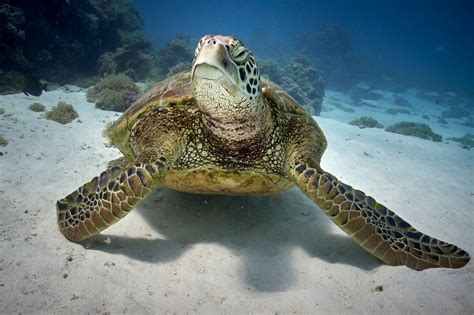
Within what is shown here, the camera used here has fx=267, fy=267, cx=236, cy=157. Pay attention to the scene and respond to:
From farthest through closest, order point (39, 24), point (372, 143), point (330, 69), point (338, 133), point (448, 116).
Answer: point (330, 69)
point (448, 116)
point (39, 24)
point (338, 133)
point (372, 143)

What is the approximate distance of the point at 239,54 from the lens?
7.22 ft

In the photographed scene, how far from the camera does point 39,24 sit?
11234mm

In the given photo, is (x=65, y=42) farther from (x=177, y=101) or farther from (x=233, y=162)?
(x=233, y=162)

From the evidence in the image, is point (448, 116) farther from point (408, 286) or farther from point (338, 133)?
point (408, 286)

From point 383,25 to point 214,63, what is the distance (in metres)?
117

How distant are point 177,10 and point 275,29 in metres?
47.4

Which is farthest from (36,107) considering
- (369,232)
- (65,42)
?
(369,232)

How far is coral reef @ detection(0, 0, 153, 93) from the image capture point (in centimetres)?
1002

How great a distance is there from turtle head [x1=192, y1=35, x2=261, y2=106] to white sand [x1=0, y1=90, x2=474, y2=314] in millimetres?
1780

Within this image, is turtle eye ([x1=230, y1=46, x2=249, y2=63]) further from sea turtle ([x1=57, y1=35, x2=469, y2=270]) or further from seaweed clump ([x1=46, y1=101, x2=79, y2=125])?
seaweed clump ([x1=46, y1=101, x2=79, y2=125])

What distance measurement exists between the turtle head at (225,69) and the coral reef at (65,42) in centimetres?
1021

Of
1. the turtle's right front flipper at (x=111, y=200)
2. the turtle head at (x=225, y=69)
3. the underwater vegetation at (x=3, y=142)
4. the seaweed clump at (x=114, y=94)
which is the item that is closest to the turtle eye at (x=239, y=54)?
the turtle head at (x=225, y=69)

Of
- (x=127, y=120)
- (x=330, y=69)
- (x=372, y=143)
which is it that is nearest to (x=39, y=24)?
(x=127, y=120)

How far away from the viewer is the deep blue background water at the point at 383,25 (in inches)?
2889
